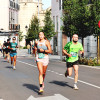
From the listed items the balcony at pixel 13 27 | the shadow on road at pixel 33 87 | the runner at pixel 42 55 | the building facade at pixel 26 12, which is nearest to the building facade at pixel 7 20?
the balcony at pixel 13 27

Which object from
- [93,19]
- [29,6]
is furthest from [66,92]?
[29,6]

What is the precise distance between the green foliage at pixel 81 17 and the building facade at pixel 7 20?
40132 mm

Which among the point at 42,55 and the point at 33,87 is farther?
the point at 33,87

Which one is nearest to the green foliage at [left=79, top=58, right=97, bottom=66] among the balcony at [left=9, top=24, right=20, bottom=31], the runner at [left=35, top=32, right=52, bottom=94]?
the runner at [left=35, top=32, right=52, bottom=94]

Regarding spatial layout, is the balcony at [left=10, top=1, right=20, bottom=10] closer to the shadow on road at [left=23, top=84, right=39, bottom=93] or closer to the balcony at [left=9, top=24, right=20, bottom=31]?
the balcony at [left=9, top=24, right=20, bottom=31]

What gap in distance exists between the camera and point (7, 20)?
218 ft

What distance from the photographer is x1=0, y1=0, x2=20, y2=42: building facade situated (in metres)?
65.9

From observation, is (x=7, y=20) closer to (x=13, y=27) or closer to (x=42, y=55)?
(x=13, y=27)

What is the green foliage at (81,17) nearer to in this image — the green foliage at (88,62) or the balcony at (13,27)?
the green foliage at (88,62)

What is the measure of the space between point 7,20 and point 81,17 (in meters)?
44.1

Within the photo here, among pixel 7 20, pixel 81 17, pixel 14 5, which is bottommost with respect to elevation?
pixel 81 17

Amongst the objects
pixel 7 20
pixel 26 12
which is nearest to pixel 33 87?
pixel 7 20

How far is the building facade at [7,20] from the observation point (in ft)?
216

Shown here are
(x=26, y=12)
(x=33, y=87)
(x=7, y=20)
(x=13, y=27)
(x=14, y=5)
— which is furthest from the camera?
(x=26, y=12)
